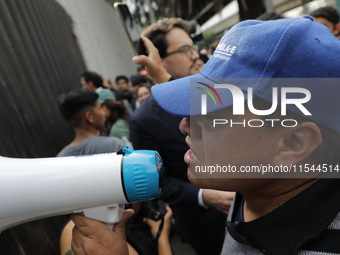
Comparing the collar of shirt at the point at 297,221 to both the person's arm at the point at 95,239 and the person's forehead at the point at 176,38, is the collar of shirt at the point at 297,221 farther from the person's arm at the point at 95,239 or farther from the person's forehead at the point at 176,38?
the person's forehead at the point at 176,38

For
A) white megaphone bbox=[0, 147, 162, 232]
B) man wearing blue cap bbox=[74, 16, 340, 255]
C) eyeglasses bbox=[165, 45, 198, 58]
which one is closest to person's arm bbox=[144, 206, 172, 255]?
man wearing blue cap bbox=[74, 16, 340, 255]

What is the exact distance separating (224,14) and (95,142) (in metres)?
13.2

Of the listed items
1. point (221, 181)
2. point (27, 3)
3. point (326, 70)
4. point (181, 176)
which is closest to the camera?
point (326, 70)

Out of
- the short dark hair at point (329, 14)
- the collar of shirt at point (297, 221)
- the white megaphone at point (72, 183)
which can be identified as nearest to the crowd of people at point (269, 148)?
the collar of shirt at point (297, 221)

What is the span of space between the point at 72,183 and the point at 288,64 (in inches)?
25.9

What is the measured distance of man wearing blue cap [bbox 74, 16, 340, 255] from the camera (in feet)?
2.14

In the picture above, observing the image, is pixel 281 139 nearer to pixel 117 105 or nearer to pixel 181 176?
pixel 181 176

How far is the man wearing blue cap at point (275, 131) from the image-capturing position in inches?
25.6

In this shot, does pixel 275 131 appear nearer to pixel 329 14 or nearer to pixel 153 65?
pixel 153 65

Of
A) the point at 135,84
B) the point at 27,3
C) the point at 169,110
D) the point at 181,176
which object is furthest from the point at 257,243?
the point at 135,84

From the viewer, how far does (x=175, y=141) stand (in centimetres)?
162

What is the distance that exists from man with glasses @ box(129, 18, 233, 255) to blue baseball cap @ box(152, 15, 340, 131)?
846 mm

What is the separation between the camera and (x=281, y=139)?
2.33 ft

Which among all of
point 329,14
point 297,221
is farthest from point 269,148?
point 329,14
